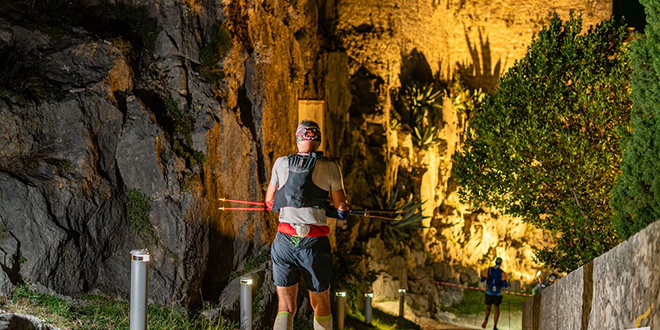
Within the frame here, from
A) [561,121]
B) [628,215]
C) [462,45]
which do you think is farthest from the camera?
[462,45]

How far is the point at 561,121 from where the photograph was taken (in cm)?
1221

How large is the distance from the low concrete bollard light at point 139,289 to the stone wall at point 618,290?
3.78 meters

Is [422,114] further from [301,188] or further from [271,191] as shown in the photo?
[301,188]

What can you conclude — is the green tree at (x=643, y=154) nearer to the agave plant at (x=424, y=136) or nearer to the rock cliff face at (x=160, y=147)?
the rock cliff face at (x=160, y=147)

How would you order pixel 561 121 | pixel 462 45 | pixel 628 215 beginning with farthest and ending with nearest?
pixel 462 45
pixel 561 121
pixel 628 215

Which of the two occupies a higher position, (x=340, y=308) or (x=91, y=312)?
(x=91, y=312)

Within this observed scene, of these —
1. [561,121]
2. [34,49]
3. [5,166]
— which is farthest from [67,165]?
[561,121]

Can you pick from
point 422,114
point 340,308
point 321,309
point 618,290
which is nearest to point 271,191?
point 321,309

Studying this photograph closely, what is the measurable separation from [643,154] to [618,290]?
157 centimetres

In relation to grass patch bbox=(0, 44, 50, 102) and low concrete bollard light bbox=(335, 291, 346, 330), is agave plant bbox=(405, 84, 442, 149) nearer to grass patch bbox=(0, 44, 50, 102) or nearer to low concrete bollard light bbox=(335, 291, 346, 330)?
low concrete bollard light bbox=(335, 291, 346, 330)

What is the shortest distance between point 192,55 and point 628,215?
7.04m

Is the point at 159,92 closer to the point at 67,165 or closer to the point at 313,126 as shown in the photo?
the point at 67,165

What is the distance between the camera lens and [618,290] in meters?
4.36

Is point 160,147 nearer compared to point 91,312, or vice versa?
point 91,312
